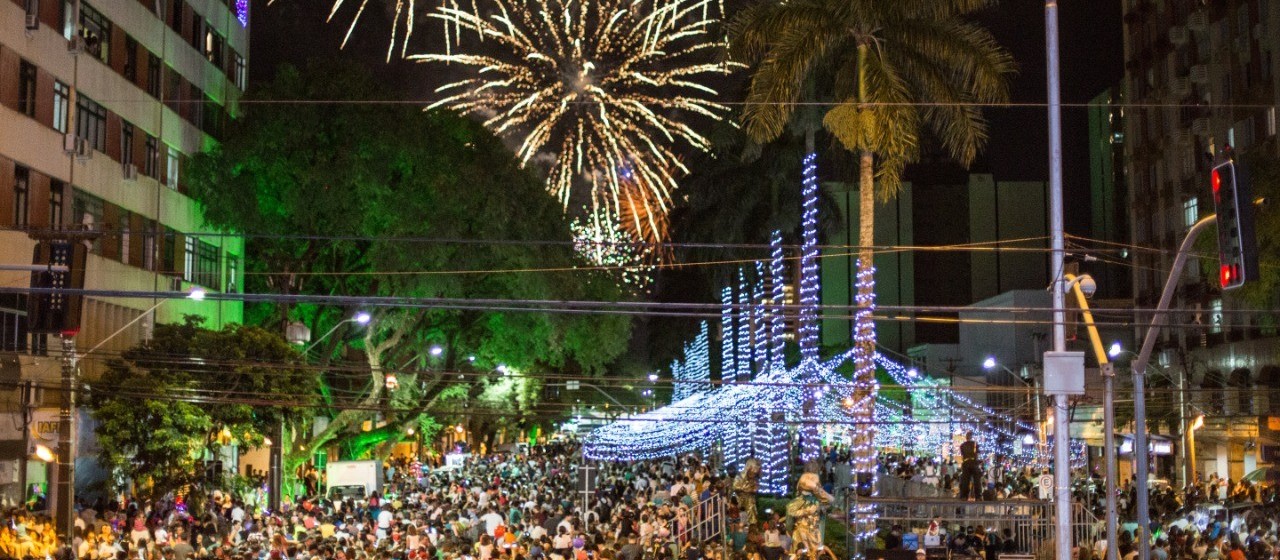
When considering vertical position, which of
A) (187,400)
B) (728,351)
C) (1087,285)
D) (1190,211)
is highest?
(1190,211)

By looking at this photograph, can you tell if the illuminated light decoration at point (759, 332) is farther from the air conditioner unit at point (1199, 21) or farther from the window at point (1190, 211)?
the air conditioner unit at point (1199, 21)

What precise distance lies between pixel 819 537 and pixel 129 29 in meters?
24.2

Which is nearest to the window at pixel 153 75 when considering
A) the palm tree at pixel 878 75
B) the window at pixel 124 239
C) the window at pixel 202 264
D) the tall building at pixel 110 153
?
the tall building at pixel 110 153

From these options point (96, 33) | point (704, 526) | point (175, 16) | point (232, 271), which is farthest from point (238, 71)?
point (704, 526)

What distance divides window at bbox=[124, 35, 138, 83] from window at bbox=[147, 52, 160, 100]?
1063 millimetres

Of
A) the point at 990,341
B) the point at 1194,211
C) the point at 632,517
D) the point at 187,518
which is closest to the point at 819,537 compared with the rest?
the point at 632,517

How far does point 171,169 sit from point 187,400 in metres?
13.5

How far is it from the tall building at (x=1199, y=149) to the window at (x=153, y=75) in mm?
31462

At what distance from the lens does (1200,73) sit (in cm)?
6031

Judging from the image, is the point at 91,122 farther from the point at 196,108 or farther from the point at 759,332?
the point at 759,332

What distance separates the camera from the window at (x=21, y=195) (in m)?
31.6

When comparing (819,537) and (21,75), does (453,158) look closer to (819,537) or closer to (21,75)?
(21,75)

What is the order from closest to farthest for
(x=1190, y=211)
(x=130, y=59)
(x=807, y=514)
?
(x=807, y=514), (x=130, y=59), (x=1190, y=211)

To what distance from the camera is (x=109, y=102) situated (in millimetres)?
37719
